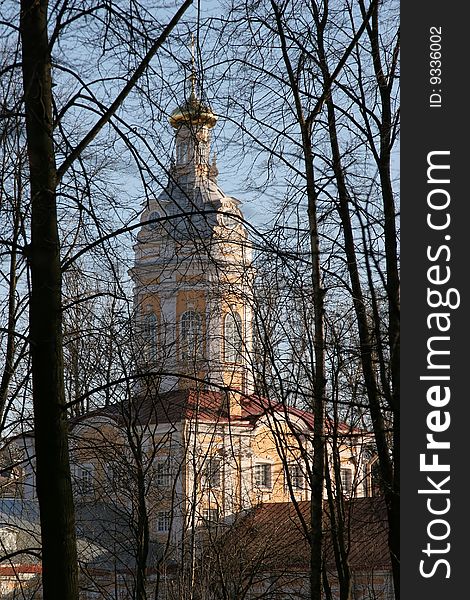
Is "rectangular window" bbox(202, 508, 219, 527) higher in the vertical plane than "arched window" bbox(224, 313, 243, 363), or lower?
lower

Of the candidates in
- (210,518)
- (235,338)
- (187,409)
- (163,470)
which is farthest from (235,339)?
(210,518)

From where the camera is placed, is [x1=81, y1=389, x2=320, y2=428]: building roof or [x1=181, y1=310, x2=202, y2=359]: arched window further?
[x1=181, y1=310, x2=202, y2=359]: arched window

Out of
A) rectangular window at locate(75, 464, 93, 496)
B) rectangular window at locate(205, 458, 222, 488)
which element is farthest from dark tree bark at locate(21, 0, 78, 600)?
rectangular window at locate(205, 458, 222, 488)

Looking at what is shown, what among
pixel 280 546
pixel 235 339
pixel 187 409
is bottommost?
pixel 280 546

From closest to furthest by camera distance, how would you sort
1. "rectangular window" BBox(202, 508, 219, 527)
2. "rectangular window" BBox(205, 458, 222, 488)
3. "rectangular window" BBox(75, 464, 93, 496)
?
"rectangular window" BBox(75, 464, 93, 496)
"rectangular window" BBox(202, 508, 219, 527)
"rectangular window" BBox(205, 458, 222, 488)

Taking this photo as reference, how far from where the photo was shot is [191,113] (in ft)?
21.3

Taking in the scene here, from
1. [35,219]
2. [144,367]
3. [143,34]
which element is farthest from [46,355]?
[144,367]

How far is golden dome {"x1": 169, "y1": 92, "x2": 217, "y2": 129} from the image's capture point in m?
6.32

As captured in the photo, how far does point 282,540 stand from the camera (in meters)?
20.4

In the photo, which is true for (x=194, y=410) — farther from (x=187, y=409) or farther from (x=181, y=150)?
(x=181, y=150)

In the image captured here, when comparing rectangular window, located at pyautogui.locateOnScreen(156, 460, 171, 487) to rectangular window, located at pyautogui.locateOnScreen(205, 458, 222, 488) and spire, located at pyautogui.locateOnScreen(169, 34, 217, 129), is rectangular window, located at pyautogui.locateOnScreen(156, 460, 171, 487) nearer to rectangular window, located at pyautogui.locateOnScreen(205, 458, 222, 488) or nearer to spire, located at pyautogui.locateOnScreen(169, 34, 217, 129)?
rectangular window, located at pyautogui.locateOnScreen(205, 458, 222, 488)

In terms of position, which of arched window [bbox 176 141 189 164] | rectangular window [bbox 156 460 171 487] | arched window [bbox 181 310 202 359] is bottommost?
arched window [bbox 176 141 189 164]

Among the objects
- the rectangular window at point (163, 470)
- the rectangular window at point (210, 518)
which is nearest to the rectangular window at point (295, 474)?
the rectangular window at point (210, 518)

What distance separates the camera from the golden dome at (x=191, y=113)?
632cm
